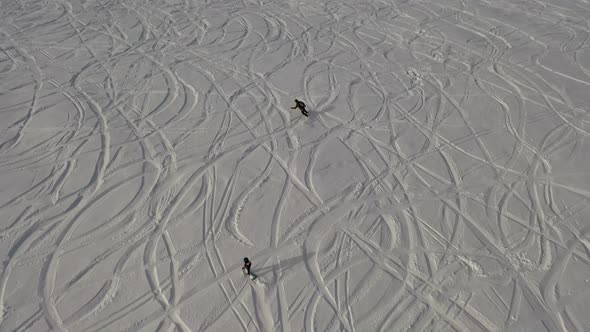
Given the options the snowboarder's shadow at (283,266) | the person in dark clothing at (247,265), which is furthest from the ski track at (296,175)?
the person in dark clothing at (247,265)

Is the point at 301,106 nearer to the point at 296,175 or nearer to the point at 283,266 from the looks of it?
the point at 296,175

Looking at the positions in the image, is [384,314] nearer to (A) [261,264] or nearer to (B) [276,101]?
(A) [261,264]

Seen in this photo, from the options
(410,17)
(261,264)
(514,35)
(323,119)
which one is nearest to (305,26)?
(410,17)

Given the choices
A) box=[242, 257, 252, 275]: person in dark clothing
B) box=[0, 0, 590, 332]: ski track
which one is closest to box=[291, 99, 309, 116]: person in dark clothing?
box=[0, 0, 590, 332]: ski track

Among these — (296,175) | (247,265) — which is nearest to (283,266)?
(247,265)

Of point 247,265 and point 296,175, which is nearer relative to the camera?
point 247,265

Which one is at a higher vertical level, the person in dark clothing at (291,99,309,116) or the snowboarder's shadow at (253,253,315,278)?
the person in dark clothing at (291,99,309,116)

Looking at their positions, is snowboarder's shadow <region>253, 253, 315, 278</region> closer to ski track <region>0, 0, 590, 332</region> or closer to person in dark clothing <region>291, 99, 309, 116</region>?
ski track <region>0, 0, 590, 332</region>

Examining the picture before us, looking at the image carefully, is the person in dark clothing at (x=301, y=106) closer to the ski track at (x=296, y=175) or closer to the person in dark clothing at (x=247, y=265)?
the ski track at (x=296, y=175)
